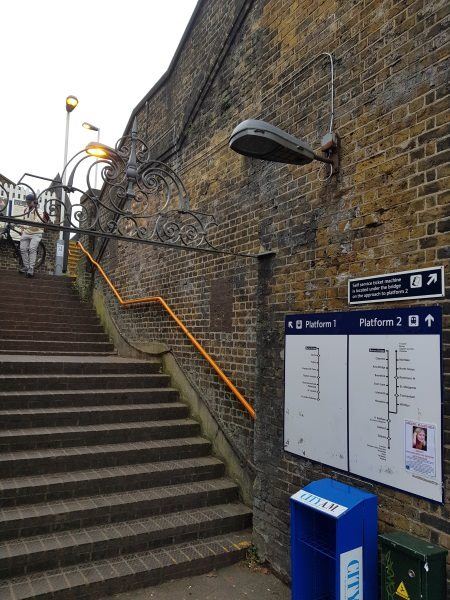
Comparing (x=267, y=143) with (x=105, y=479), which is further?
(x=105, y=479)

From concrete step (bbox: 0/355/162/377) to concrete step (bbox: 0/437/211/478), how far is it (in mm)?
1450

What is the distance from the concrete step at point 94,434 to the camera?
4598 millimetres

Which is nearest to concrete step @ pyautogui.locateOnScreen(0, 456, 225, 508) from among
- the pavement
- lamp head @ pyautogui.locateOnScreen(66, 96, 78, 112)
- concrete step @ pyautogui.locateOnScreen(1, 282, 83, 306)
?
the pavement

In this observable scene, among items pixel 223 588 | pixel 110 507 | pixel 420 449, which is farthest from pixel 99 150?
pixel 223 588

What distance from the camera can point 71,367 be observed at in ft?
20.1

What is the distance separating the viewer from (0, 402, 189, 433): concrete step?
16.0ft

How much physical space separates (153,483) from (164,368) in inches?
91.0

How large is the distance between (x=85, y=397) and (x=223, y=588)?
277 cm

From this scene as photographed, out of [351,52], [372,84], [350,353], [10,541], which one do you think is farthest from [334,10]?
[10,541]

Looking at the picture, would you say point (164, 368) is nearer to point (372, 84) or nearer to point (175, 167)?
point (175, 167)

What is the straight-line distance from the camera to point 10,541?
3.68m

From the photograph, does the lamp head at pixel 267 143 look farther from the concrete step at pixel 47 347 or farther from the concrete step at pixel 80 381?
the concrete step at pixel 47 347

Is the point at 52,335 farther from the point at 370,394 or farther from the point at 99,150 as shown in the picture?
the point at 370,394

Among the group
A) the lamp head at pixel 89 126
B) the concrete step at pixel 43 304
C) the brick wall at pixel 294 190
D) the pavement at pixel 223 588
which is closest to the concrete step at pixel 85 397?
the brick wall at pixel 294 190
